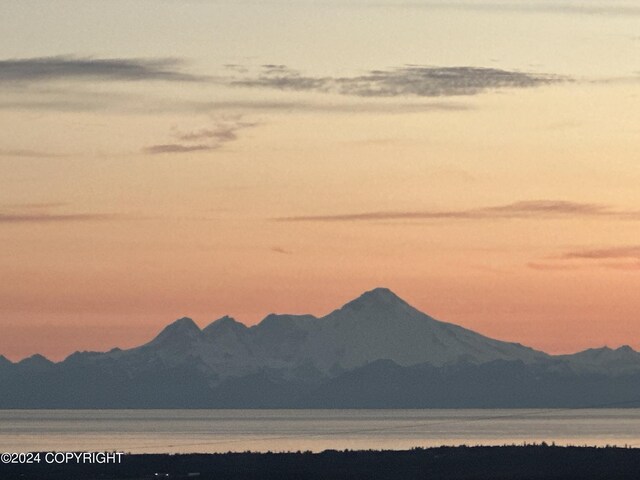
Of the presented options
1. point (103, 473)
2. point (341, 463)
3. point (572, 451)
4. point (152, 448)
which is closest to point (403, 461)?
point (341, 463)

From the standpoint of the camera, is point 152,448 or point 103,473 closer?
point 103,473

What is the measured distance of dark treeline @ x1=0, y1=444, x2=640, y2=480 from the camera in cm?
10656

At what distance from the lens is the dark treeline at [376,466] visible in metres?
107

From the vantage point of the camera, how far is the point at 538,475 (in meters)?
106

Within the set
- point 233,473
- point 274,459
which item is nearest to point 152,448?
point 274,459

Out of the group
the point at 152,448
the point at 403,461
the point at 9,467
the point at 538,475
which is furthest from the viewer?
the point at 152,448

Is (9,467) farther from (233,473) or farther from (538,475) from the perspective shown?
(538,475)

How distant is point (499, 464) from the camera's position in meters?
116

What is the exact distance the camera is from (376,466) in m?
116

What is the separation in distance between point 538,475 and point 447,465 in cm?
1090

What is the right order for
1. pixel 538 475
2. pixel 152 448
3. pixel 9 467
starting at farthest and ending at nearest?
pixel 152 448, pixel 9 467, pixel 538 475

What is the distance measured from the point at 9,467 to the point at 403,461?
95.0ft

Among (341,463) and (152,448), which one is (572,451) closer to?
(341,463)

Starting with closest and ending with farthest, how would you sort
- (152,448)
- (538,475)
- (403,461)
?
(538,475) → (403,461) → (152,448)
